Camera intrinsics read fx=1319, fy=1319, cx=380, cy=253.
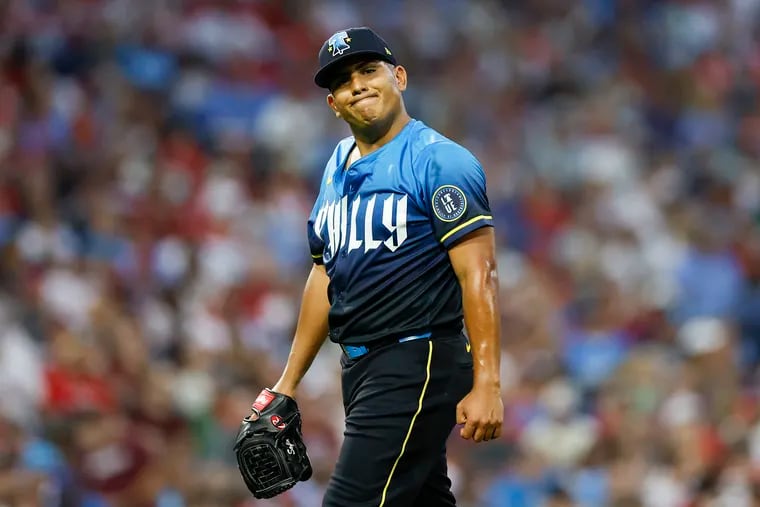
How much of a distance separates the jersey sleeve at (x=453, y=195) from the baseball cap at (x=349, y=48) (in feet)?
1.49

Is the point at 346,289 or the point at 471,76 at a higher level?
the point at 471,76

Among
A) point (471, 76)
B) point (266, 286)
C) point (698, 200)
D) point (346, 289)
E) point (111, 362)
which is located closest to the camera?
point (346, 289)

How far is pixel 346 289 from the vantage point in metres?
4.73

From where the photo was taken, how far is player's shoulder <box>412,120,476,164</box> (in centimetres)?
454

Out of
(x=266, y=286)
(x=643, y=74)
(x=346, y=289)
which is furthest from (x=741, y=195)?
(x=346, y=289)

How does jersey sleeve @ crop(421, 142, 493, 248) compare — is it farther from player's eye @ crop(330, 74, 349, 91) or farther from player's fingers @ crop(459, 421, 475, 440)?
player's fingers @ crop(459, 421, 475, 440)

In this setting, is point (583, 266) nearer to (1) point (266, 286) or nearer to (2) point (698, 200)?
(2) point (698, 200)

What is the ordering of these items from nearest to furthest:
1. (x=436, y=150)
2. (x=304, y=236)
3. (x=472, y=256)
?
(x=472, y=256) < (x=436, y=150) < (x=304, y=236)

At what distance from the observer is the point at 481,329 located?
4383 millimetres

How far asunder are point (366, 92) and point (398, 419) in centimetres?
116

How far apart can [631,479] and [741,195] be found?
5.18 m

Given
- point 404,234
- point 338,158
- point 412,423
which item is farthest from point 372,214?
point 412,423

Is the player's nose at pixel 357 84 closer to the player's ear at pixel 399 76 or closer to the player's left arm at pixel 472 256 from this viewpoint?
the player's ear at pixel 399 76

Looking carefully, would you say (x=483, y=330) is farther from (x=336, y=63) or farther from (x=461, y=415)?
(x=336, y=63)
